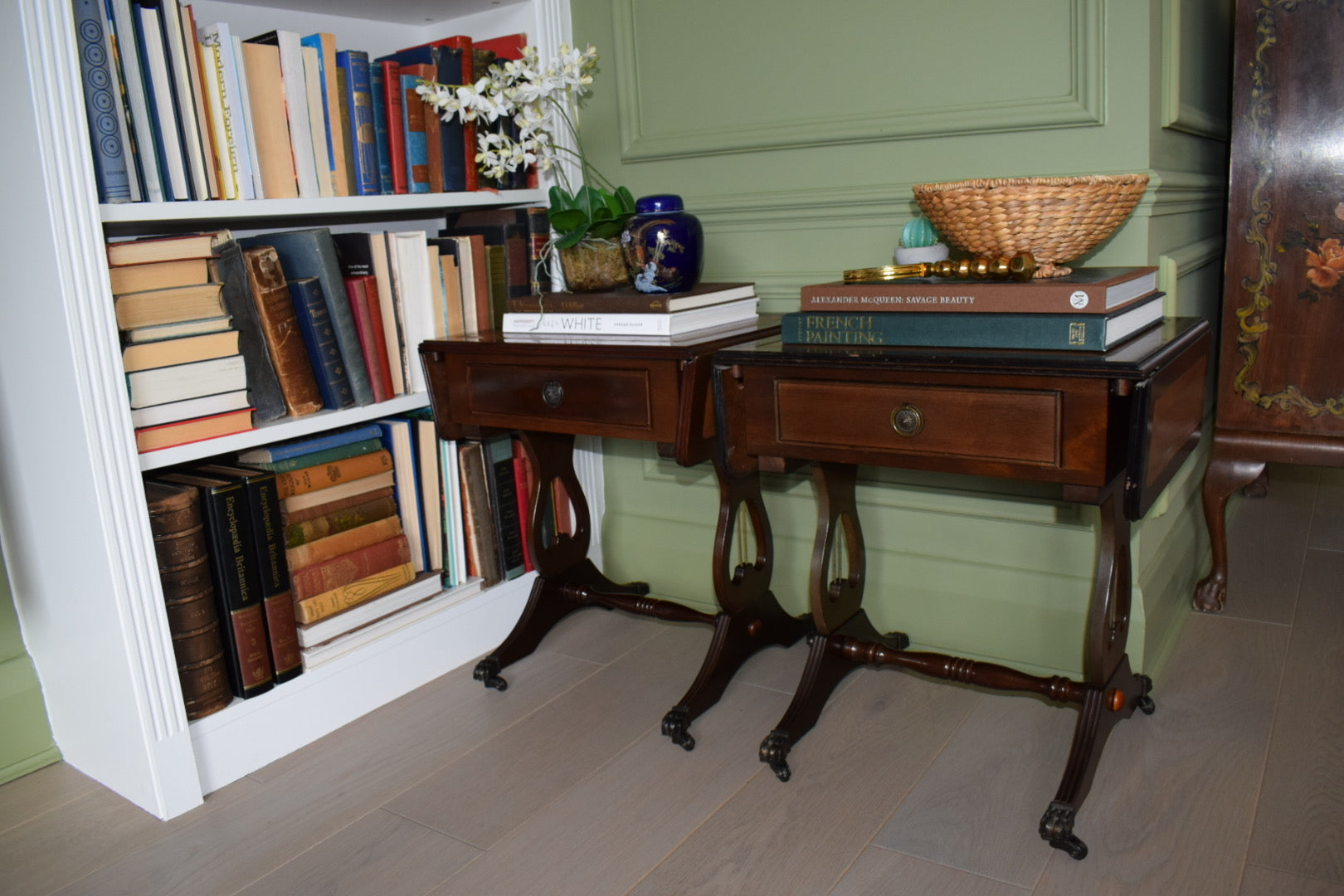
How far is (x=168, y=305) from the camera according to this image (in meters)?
1.49

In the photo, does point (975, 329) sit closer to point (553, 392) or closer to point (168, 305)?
point (553, 392)

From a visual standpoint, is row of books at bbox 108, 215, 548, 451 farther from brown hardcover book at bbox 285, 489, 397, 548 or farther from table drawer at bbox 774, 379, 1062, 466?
table drawer at bbox 774, 379, 1062, 466

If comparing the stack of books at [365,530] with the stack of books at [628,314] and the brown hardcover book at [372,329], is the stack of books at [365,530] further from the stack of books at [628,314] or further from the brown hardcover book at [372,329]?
the stack of books at [628,314]

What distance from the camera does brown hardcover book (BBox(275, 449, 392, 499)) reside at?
1677 millimetres

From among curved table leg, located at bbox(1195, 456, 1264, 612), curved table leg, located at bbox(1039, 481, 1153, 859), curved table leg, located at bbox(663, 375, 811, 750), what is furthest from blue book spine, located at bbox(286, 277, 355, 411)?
curved table leg, located at bbox(1195, 456, 1264, 612)

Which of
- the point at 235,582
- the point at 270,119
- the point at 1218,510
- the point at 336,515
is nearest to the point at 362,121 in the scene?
the point at 270,119

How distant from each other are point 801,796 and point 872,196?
0.98 meters

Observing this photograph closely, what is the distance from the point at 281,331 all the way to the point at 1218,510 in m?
1.75

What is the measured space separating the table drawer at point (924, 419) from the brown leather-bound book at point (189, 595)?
0.87m

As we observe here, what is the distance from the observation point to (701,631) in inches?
80.7

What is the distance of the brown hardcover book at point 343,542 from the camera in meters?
1.69

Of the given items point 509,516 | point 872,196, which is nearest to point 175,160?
point 509,516

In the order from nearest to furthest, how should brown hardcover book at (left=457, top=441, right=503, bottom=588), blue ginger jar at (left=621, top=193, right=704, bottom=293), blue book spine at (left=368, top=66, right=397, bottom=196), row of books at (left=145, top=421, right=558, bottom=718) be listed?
row of books at (left=145, top=421, right=558, bottom=718) → blue ginger jar at (left=621, top=193, right=704, bottom=293) → blue book spine at (left=368, top=66, right=397, bottom=196) → brown hardcover book at (left=457, top=441, right=503, bottom=588)

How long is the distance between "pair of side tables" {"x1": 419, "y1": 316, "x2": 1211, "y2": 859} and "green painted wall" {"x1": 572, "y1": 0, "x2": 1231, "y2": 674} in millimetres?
120
